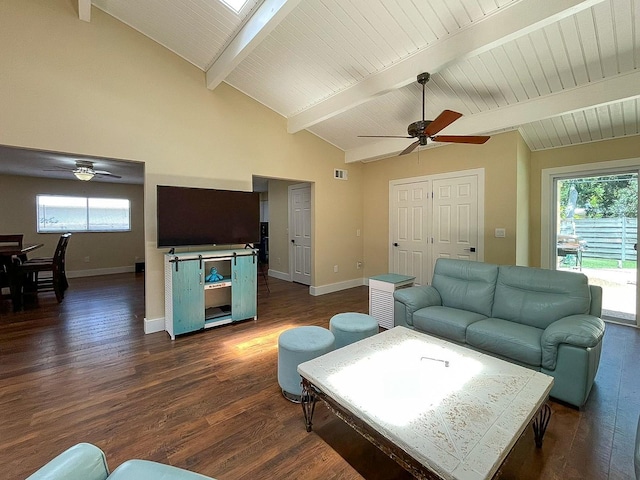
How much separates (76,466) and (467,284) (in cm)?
330

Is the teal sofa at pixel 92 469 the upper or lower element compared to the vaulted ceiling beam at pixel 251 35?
lower

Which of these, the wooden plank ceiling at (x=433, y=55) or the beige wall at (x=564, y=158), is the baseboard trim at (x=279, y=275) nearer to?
the wooden plank ceiling at (x=433, y=55)

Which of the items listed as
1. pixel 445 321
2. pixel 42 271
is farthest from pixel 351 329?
pixel 42 271

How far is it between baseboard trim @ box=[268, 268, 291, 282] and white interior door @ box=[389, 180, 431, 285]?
7.98 feet

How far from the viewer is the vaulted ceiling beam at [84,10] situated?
2829 mm

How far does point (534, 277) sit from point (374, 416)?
7.70ft

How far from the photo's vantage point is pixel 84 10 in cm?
293

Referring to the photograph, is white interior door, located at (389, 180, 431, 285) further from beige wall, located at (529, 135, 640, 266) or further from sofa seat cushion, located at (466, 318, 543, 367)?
sofa seat cushion, located at (466, 318, 543, 367)

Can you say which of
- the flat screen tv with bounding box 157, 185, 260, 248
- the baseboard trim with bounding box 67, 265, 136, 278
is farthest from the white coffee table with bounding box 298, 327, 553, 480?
the baseboard trim with bounding box 67, 265, 136, 278

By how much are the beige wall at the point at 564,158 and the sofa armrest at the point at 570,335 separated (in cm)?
270

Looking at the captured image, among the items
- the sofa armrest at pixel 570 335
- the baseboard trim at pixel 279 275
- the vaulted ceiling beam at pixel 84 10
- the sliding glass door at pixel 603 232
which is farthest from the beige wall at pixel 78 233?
the sliding glass door at pixel 603 232

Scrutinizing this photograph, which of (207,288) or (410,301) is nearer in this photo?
(410,301)

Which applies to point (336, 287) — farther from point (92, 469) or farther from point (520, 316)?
point (92, 469)

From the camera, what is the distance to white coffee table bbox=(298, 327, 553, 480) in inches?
46.8
